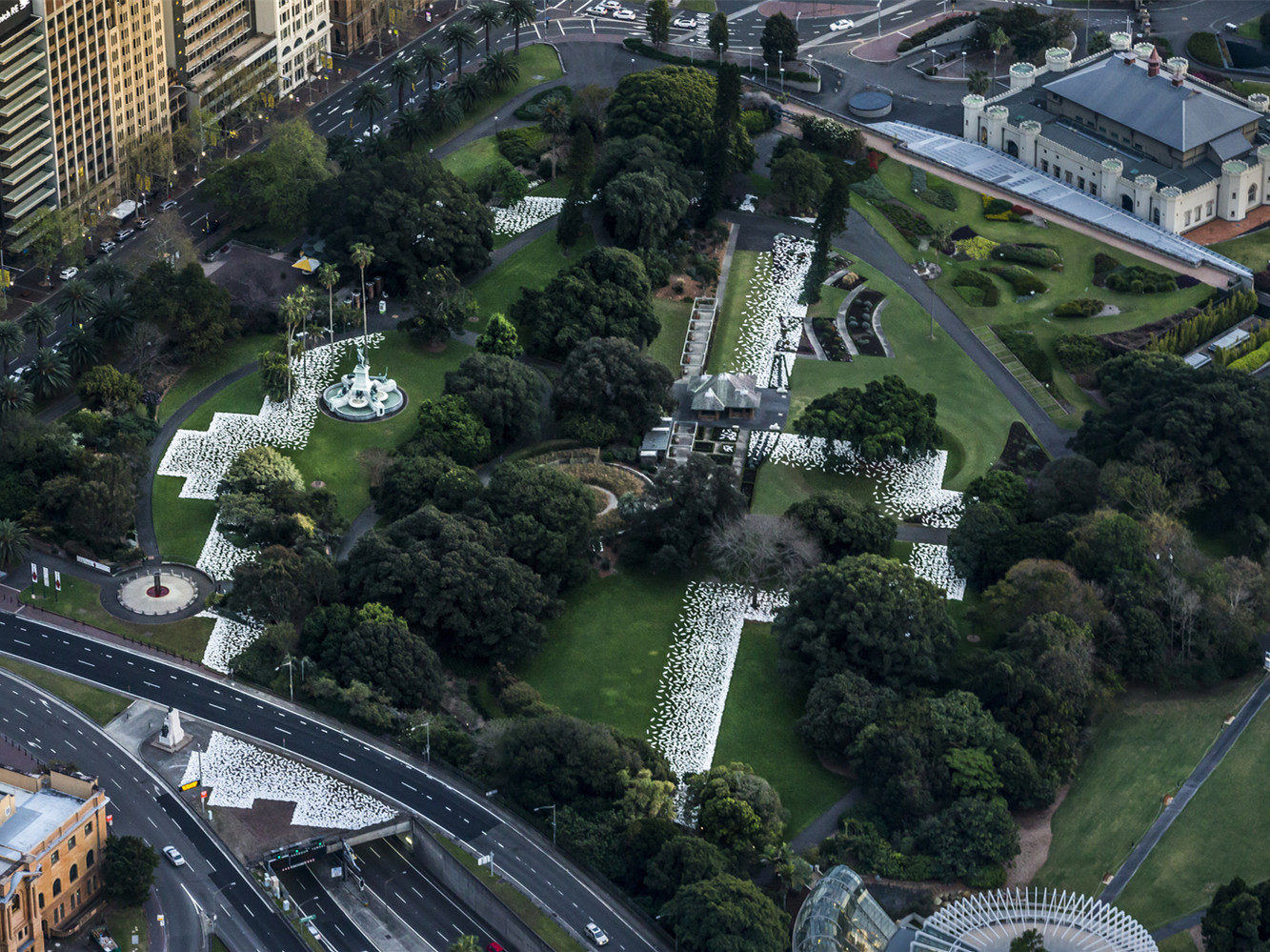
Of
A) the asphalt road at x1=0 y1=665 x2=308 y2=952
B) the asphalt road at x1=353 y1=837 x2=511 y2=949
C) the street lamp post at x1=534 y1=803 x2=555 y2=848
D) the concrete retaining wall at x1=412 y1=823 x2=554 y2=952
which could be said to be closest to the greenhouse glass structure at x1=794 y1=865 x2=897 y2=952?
the concrete retaining wall at x1=412 y1=823 x2=554 y2=952

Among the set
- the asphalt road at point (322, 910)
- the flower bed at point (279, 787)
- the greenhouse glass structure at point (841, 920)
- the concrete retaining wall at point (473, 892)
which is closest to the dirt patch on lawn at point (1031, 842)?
the greenhouse glass structure at point (841, 920)

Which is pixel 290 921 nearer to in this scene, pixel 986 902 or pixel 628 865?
pixel 628 865

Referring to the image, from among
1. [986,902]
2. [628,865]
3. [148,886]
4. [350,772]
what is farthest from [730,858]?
[148,886]

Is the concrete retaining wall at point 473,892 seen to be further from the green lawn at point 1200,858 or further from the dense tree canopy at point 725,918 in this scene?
the green lawn at point 1200,858

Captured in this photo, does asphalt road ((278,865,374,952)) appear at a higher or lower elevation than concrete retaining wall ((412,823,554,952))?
lower

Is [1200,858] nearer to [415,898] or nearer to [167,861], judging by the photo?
[415,898]

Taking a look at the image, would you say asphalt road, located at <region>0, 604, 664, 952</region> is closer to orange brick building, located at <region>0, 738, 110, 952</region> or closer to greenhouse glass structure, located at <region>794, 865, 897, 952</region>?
greenhouse glass structure, located at <region>794, 865, 897, 952</region>
